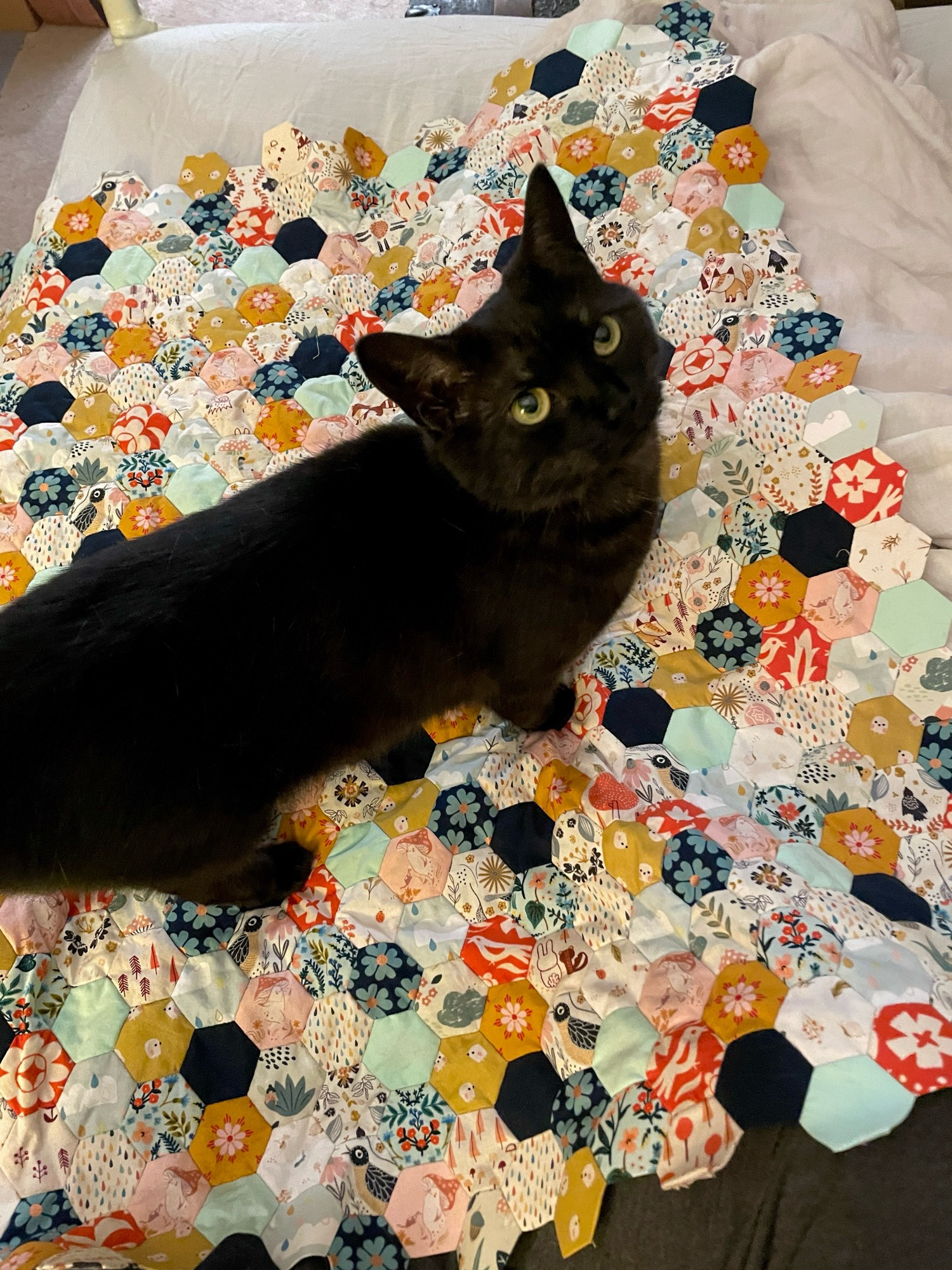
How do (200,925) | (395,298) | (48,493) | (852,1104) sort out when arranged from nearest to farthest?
(852,1104), (200,925), (48,493), (395,298)

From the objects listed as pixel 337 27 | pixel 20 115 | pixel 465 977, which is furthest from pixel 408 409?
pixel 20 115

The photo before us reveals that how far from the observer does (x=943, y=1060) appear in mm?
704

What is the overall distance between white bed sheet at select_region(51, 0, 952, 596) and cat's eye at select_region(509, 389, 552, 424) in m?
0.54

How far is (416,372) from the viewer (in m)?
0.81

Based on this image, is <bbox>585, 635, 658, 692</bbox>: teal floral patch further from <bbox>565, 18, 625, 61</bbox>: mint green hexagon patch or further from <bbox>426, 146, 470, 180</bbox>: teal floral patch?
<bbox>565, 18, 625, 61</bbox>: mint green hexagon patch

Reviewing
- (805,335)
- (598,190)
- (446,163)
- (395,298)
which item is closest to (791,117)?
(598,190)

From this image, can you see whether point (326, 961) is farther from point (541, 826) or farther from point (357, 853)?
point (541, 826)

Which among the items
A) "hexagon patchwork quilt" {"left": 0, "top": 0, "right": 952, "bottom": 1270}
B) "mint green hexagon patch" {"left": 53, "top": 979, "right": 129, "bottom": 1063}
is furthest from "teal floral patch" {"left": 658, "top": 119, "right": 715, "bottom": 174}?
"mint green hexagon patch" {"left": 53, "top": 979, "right": 129, "bottom": 1063}

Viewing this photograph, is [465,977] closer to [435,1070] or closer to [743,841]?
[435,1070]

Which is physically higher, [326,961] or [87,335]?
[87,335]

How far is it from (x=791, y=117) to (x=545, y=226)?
76 centimetres

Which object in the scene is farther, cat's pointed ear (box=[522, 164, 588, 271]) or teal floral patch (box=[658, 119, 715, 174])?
teal floral patch (box=[658, 119, 715, 174])

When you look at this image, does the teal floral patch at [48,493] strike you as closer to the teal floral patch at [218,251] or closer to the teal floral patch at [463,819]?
the teal floral patch at [218,251]

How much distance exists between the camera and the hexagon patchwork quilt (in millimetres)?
838
